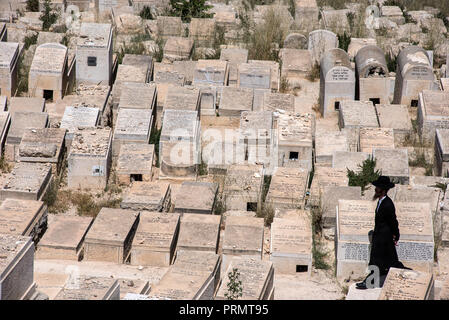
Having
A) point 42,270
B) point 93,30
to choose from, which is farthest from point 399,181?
point 93,30

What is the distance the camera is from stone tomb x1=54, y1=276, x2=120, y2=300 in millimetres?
9355

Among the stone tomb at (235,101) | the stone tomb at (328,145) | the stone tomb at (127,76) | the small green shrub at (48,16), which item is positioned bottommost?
the stone tomb at (328,145)

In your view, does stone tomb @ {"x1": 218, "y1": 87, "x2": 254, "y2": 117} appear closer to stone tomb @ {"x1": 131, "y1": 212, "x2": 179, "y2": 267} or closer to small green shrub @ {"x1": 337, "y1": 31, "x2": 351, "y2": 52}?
small green shrub @ {"x1": 337, "y1": 31, "x2": 351, "y2": 52}

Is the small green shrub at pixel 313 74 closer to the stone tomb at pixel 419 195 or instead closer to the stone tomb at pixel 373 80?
the stone tomb at pixel 373 80

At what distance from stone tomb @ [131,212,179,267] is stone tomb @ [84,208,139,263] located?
0.12 m

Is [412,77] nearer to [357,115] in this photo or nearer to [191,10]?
[357,115]

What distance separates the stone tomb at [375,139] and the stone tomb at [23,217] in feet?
16.7

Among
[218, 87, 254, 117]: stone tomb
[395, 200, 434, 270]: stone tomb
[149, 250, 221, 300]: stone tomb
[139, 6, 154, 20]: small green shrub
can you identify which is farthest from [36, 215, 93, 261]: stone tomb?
[139, 6, 154, 20]: small green shrub

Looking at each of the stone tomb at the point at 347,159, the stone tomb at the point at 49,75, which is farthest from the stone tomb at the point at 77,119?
the stone tomb at the point at 347,159

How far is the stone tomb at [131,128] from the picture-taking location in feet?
47.7
